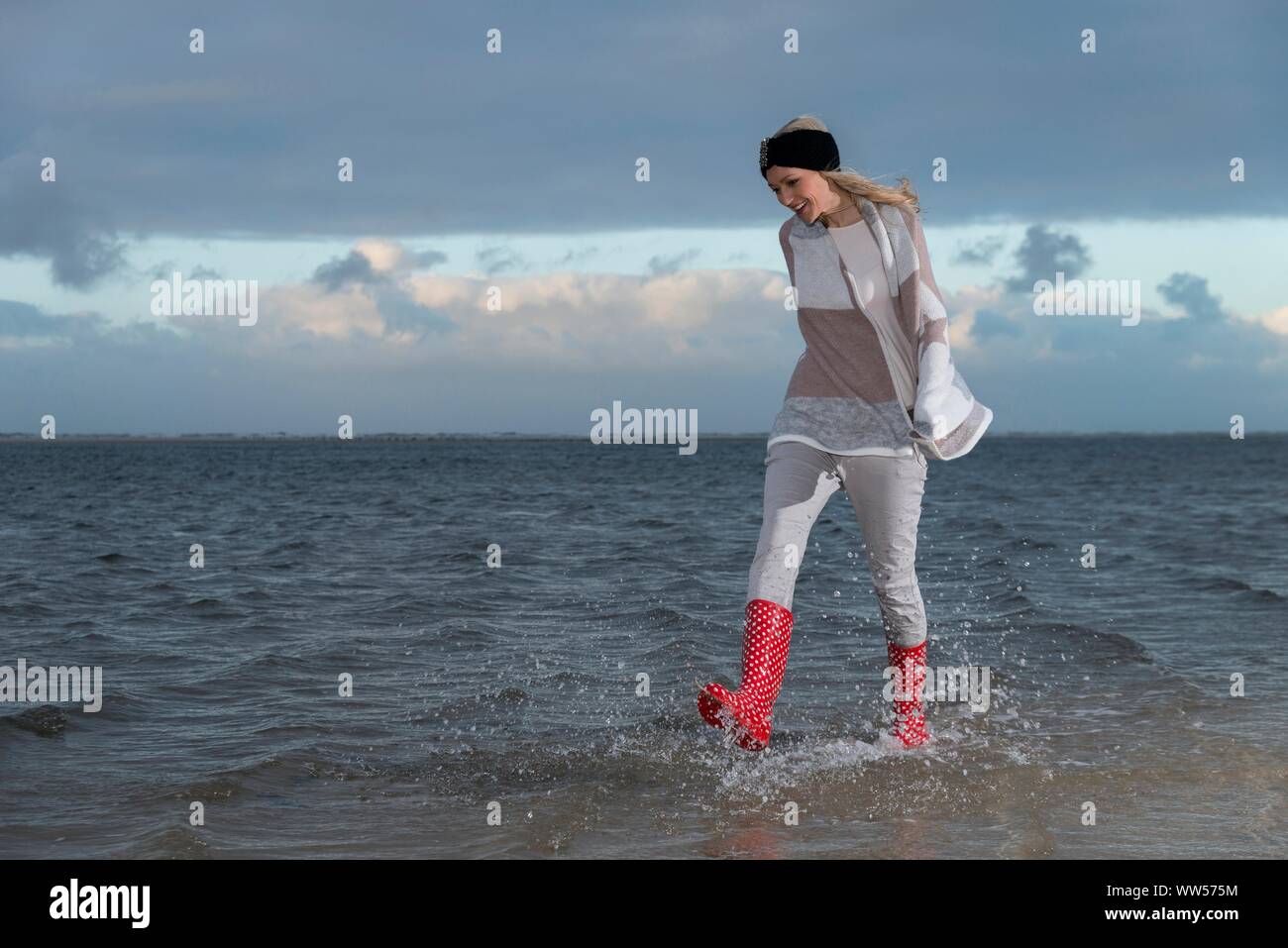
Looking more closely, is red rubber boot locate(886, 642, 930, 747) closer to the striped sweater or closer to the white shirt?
the striped sweater

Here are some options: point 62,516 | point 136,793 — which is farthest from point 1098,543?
point 62,516

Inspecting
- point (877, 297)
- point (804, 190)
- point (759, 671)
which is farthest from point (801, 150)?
point (759, 671)

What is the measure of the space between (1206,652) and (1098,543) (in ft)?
31.5

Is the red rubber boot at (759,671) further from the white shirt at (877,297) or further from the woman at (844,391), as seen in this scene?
the white shirt at (877,297)

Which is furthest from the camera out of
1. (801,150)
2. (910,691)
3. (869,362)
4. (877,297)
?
(910,691)

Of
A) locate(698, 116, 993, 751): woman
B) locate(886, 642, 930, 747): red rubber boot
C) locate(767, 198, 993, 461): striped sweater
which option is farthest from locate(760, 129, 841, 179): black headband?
locate(886, 642, 930, 747): red rubber boot

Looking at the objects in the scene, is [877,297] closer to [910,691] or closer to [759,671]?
[759,671]

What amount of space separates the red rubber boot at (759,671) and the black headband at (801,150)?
169cm

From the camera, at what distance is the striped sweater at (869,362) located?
4734 mm

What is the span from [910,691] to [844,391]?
4.79 feet

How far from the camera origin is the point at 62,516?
1077 inches

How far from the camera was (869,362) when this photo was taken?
4.89 meters

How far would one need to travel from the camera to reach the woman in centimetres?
472

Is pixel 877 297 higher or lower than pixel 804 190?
lower
